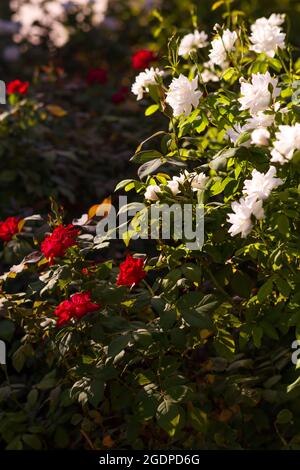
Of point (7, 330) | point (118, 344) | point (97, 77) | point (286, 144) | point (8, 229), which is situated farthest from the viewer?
point (97, 77)

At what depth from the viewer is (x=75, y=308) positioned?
2229 millimetres

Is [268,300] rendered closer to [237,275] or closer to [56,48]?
[237,275]

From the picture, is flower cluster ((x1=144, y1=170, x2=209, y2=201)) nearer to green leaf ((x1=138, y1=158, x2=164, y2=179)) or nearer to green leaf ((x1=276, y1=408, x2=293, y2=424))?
green leaf ((x1=138, y1=158, x2=164, y2=179))

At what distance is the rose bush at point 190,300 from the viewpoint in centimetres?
216

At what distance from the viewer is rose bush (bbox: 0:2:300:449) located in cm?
216

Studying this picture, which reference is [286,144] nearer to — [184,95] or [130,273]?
[184,95]

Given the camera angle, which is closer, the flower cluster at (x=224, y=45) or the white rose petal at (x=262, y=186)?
the white rose petal at (x=262, y=186)

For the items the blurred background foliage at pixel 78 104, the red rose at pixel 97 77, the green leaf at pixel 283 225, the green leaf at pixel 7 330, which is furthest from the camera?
the red rose at pixel 97 77

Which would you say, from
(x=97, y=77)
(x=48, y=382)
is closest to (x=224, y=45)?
(x=48, y=382)

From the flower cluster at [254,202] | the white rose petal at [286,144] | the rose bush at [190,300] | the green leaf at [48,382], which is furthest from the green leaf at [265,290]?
the green leaf at [48,382]

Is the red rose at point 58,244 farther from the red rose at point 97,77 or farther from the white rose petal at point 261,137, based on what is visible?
the red rose at point 97,77

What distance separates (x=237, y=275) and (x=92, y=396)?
53cm

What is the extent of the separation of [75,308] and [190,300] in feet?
0.98
